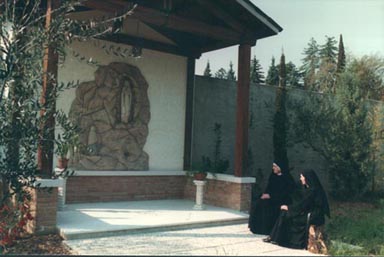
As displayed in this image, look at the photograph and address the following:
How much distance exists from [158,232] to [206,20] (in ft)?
16.7

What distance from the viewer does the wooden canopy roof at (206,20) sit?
322 inches

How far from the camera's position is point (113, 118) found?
9.79 metres

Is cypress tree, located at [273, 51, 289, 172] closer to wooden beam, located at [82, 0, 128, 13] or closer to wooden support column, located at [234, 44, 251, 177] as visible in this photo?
wooden support column, located at [234, 44, 251, 177]

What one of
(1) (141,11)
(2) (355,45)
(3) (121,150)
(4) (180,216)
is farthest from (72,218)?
(2) (355,45)

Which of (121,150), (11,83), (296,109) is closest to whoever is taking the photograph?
(11,83)

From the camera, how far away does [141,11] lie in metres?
7.95

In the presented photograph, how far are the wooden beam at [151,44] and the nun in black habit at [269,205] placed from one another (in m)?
4.62

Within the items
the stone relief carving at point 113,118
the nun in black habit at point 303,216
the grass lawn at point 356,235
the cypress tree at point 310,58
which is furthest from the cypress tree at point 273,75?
the nun in black habit at point 303,216

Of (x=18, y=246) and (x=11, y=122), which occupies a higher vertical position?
(x=11, y=122)

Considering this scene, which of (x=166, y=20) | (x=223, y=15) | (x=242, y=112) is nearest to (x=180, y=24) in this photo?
(x=166, y=20)

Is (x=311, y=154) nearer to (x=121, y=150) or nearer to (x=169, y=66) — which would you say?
(x=169, y=66)

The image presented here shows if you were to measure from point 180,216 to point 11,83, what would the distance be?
4.21m

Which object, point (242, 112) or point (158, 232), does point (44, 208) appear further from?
point (242, 112)

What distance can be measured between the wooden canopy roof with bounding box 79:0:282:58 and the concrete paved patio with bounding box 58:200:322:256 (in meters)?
3.78
